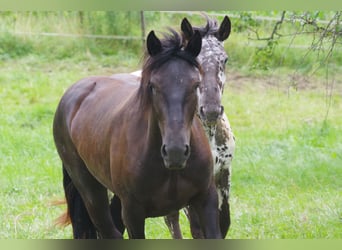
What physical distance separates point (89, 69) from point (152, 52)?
857cm

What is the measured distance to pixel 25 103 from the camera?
32.7ft

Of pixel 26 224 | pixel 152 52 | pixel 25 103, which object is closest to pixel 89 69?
pixel 25 103

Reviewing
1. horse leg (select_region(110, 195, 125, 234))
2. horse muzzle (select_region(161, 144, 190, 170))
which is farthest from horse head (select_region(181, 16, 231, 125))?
horse leg (select_region(110, 195, 125, 234))

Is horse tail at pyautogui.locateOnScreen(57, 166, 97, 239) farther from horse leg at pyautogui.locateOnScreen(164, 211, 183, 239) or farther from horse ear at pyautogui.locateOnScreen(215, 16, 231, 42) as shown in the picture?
horse ear at pyautogui.locateOnScreen(215, 16, 231, 42)

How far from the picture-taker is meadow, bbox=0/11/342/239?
5164 millimetres

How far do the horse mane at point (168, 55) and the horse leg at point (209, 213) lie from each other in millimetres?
546

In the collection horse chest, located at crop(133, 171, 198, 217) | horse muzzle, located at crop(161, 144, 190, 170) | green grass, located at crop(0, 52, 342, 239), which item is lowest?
green grass, located at crop(0, 52, 342, 239)

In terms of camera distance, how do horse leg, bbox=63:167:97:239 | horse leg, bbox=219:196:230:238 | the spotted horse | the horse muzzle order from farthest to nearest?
horse leg, bbox=63:167:97:239 < horse leg, bbox=219:196:230:238 < the spotted horse < the horse muzzle

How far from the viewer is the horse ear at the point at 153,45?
2.78m

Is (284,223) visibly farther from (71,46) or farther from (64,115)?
(71,46)

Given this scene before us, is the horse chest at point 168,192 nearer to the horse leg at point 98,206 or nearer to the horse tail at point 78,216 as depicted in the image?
the horse leg at point 98,206

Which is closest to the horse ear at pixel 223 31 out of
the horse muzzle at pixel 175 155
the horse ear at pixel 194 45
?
the horse ear at pixel 194 45

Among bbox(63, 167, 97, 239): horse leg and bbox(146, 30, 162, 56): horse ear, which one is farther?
bbox(63, 167, 97, 239): horse leg

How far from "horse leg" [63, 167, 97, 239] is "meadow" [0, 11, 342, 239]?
330 mm
